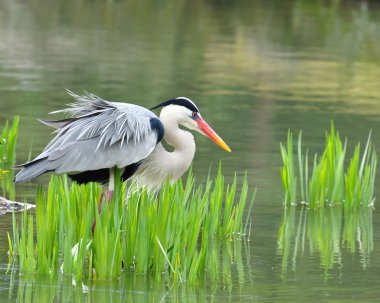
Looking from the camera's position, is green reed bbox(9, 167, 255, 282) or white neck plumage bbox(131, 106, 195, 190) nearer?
green reed bbox(9, 167, 255, 282)

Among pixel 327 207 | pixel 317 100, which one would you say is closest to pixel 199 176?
pixel 327 207

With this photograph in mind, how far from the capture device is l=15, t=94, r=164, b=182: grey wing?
783 centimetres

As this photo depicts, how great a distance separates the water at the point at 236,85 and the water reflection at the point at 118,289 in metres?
0.01

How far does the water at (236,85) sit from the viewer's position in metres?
7.75

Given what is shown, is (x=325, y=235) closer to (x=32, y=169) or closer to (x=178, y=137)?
(x=178, y=137)

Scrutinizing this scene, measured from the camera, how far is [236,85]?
64.7 ft

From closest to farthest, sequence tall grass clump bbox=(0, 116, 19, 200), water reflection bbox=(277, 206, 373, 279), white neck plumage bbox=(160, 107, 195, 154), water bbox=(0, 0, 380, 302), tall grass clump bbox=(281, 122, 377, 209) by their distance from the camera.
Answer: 1. water bbox=(0, 0, 380, 302)
2. white neck plumage bbox=(160, 107, 195, 154)
3. water reflection bbox=(277, 206, 373, 279)
4. tall grass clump bbox=(281, 122, 377, 209)
5. tall grass clump bbox=(0, 116, 19, 200)

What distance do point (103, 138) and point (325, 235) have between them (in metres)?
2.43

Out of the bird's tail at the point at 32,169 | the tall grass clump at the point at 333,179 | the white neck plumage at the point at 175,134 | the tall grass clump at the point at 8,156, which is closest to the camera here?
the bird's tail at the point at 32,169

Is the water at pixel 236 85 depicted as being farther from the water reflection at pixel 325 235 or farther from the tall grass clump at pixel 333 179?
the tall grass clump at pixel 333 179

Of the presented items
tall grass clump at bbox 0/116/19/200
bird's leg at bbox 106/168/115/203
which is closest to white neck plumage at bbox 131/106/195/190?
bird's leg at bbox 106/168/115/203

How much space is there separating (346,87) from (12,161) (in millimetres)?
10041

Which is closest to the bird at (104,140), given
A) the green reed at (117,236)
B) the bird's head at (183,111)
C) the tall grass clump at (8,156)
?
the bird's head at (183,111)

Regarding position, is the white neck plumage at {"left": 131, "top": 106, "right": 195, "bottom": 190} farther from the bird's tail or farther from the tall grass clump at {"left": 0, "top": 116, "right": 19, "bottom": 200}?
the tall grass clump at {"left": 0, "top": 116, "right": 19, "bottom": 200}
